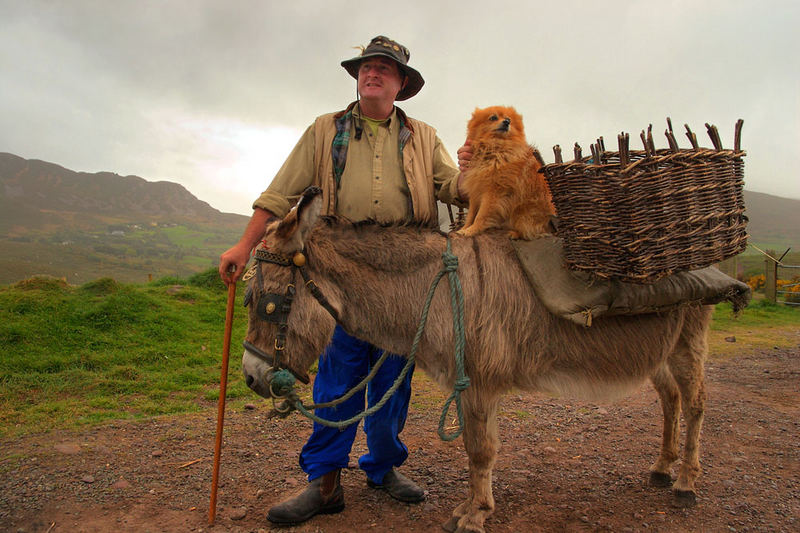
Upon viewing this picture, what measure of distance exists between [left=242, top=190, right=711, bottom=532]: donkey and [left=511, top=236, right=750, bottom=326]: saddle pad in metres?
0.14

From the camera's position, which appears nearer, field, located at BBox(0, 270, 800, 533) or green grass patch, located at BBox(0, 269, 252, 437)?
field, located at BBox(0, 270, 800, 533)

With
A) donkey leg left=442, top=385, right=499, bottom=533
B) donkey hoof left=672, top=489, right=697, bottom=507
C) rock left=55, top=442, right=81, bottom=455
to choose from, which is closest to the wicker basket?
donkey leg left=442, top=385, right=499, bottom=533

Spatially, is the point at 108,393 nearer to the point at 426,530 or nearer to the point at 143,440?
the point at 143,440

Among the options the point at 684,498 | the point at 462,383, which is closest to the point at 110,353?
the point at 462,383

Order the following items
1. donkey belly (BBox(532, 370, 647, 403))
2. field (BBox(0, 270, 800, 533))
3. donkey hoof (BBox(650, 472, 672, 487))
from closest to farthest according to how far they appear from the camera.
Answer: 1. donkey belly (BBox(532, 370, 647, 403))
2. field (BBox(0, 270, 800, 533))
3. donkey hoof (BBox(650, 472, 672, 487))

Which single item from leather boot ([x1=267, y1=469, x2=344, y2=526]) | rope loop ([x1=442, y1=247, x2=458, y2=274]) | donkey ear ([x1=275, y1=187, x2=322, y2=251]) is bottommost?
leather boot ([x1=267, y1=469, x2=344, y2=526])

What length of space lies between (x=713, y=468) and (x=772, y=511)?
711mm

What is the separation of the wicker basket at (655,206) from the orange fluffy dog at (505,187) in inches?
27.0

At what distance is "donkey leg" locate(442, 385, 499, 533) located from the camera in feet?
9.52

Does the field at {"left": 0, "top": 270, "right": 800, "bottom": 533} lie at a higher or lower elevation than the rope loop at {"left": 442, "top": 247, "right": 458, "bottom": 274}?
lower

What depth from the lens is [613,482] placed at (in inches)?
153

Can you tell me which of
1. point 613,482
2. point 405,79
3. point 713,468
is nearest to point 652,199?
point 405,79

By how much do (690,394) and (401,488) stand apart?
2.37 meters

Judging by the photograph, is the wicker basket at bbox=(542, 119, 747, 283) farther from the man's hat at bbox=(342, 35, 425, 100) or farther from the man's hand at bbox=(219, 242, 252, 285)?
the man's hand at bbox=(219, 242, 252, 285)
